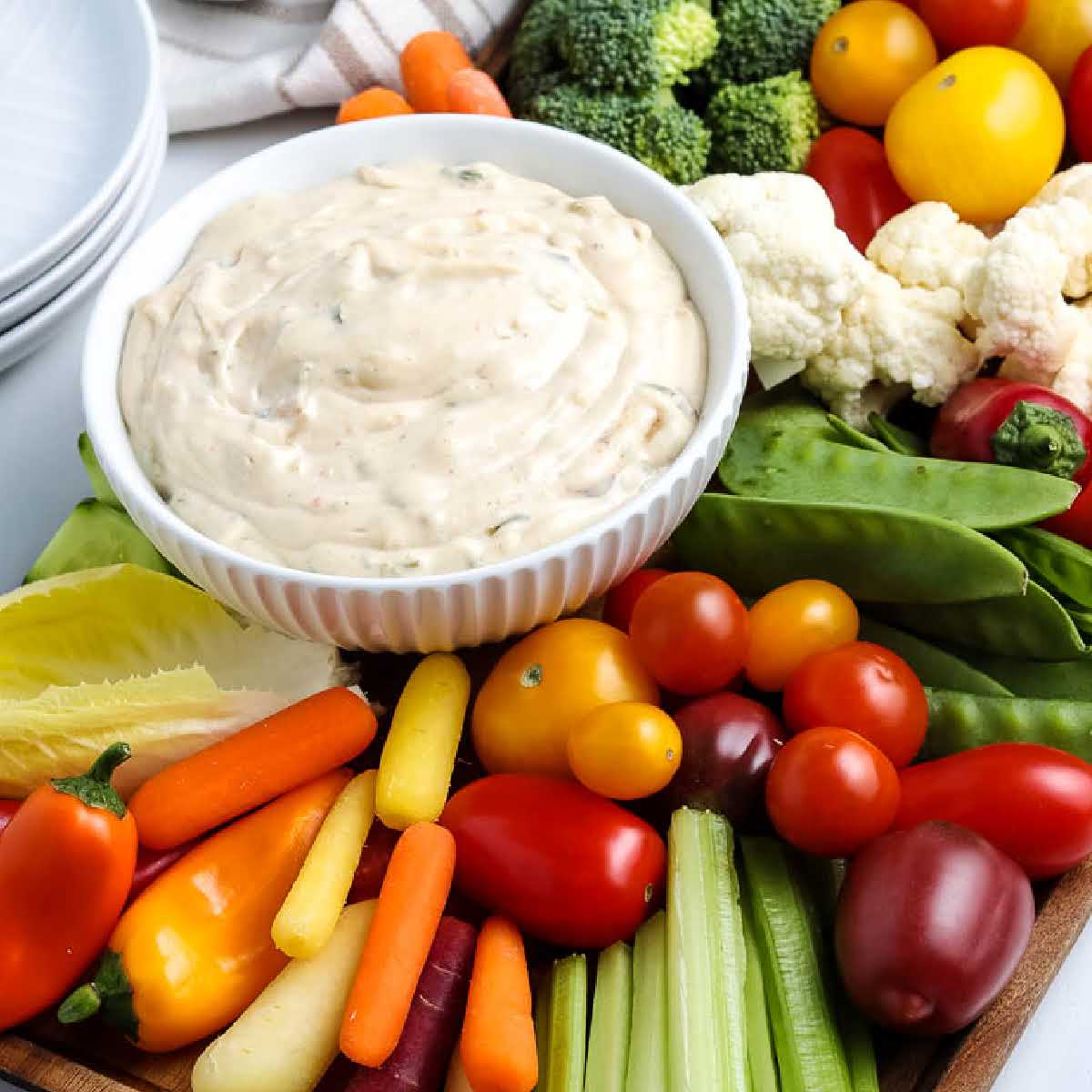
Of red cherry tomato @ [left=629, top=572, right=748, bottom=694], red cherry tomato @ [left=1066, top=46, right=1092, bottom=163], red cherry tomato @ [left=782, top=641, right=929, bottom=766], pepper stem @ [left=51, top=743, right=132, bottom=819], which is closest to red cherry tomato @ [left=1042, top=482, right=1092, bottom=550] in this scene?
red cherry tomato @ [left=782, top=641, right=929, bottom=766]

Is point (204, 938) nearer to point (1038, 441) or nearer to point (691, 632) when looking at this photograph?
point (691, 632)

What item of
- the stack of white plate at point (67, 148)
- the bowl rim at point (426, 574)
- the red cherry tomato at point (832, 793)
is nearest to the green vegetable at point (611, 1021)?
the red cherry tomato at point (832, 793)

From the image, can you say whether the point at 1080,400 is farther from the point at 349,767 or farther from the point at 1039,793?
the point at 349,767

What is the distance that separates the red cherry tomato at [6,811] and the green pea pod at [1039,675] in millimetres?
1287

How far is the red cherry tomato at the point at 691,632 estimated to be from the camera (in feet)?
6.31

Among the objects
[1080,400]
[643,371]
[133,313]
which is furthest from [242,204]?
[1080,400]

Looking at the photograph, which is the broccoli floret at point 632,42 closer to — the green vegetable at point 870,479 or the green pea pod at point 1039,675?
the green vegetable at point 870,479

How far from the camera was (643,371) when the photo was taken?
201 cm

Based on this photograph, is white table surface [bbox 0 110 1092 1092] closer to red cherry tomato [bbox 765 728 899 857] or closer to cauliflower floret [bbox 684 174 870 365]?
red cherry tomato [bbox 765 728 899 857]

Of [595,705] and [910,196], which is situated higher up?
[910,196]

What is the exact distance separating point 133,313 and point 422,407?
1.71ft

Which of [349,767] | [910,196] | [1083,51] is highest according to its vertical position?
[1083,51]

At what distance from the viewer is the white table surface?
1928mm

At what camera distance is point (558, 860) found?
5.94 feet
